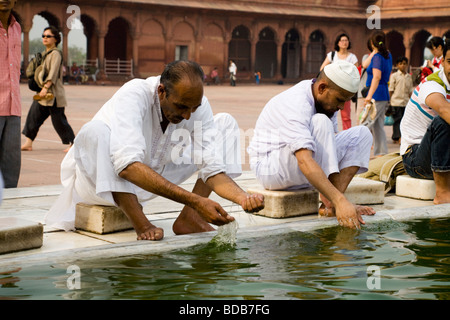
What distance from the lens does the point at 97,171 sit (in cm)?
346

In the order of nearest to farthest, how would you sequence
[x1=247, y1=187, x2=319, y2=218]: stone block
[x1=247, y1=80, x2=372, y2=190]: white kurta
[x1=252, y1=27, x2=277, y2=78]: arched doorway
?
[x1=247, y1=80, x2=372, y2=190]: white kurta, [x1=247, y1=187, x2=319, y2=218]: stone block, [x1=252, y1=27, x2=277, y2=78]: arched doorway

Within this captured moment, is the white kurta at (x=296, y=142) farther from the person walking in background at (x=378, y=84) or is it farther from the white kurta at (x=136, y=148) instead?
the person walking in background at (x=378, y=84)

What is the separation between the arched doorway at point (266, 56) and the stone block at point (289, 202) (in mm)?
34995

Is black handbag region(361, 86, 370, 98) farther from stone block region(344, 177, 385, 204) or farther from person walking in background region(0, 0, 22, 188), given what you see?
person walking in background region(0, 0, 22, 188)

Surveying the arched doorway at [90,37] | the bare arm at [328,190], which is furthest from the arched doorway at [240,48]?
the bare arm at [328,190]

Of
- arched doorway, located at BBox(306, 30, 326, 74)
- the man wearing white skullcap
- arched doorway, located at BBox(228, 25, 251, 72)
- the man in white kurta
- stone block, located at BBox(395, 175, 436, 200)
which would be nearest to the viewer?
the man in white kurta

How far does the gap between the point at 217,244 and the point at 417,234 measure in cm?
119

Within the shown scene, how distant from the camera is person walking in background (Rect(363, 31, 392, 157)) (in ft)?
28.5

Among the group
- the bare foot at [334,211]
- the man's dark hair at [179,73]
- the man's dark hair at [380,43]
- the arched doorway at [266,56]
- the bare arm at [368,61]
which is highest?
the arched doorway at [266,56]

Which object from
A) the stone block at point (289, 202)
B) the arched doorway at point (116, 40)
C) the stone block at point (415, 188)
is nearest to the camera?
the stone block at point (289, 202)

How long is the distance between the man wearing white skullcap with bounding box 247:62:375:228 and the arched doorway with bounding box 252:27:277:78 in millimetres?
35048

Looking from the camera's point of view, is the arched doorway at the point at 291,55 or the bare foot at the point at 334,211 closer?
the bare foot at the point at 334,211

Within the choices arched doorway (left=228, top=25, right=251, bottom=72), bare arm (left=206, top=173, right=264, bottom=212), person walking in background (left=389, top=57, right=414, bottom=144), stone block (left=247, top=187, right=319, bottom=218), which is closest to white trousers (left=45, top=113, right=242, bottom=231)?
bare arm (left=206, top=173, right=264, bottom=212)

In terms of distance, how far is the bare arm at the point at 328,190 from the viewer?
12.6 feet
